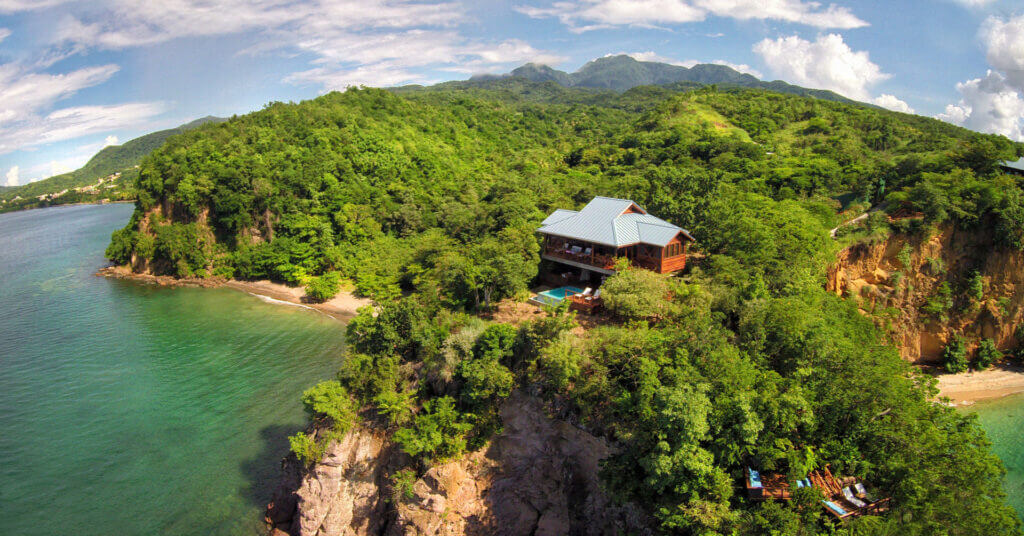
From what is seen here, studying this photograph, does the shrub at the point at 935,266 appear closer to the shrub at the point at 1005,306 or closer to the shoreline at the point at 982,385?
the shrub at the point at 1005,306

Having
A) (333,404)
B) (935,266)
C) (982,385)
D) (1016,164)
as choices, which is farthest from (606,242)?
(1016,164)

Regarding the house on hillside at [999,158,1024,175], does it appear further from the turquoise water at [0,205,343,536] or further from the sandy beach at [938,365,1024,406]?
the turquoise water at [0,205,343,536]

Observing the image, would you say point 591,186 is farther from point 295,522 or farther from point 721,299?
point 295,522

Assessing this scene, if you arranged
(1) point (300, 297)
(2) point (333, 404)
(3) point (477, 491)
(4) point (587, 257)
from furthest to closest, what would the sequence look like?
1. (1) point (300, 297)
2. (4) point (587, 257)
3. (2) point (333, 404)
4. (3) point (477, 491)

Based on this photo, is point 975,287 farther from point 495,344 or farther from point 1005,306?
point 495,344

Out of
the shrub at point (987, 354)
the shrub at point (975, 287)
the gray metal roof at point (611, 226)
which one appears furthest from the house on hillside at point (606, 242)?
the shrub at point (987, 354)

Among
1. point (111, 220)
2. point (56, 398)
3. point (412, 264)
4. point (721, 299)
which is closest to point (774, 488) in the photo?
point (721, 299)
